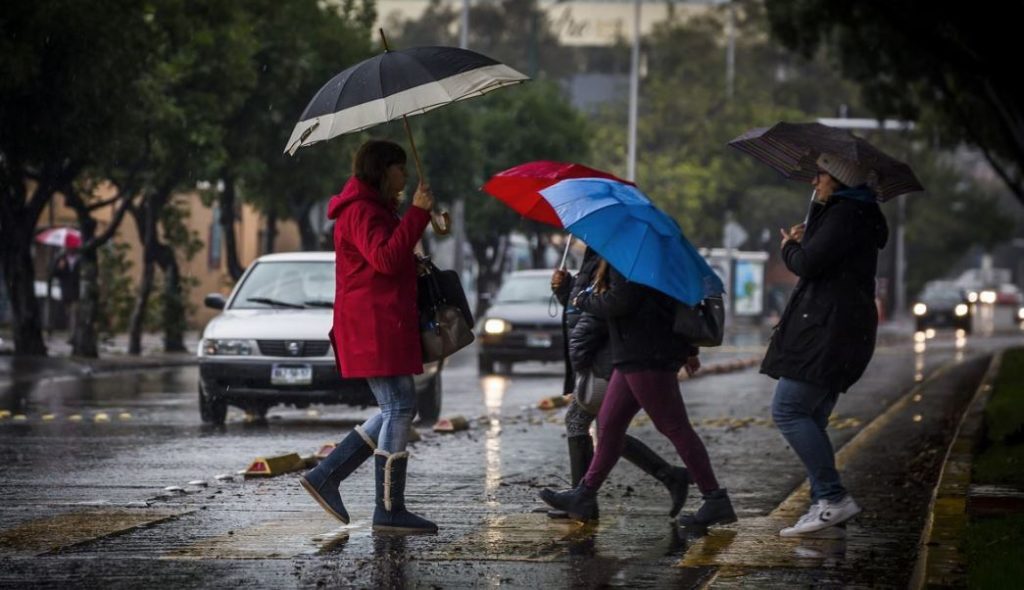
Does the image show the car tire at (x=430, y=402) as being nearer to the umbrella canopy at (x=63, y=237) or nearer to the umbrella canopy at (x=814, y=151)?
the umbrella canopy at (x=814, y=151)

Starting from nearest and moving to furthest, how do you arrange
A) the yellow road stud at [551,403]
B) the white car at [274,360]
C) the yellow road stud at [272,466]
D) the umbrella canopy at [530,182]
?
the umbrella canopy at [530,182], the yellow road stud at [272,466], the white car at [274,360], the yellow road stud at [551,403]

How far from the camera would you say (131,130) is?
28.2 meters

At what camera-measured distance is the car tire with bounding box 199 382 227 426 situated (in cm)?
1733

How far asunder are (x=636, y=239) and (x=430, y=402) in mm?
8980

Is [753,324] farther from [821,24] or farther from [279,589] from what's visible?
[279,589]

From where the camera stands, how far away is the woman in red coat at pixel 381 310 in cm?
916

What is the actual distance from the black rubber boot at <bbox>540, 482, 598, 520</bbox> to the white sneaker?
1039 mm

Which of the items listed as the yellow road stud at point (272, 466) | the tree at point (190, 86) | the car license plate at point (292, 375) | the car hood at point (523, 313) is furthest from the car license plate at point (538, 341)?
the yellow road stud at point (272, 466)

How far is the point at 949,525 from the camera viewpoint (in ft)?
31.0

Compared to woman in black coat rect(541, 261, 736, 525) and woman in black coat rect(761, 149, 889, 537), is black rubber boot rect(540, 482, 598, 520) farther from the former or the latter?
woman in black coat rect(761, 149, 889, 537)

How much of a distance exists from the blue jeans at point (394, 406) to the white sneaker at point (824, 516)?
1.87 m

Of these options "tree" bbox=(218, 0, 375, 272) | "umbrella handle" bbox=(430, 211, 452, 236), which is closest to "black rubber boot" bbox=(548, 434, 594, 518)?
"umbrella handle" bbox=(430, 211, 452, 236)

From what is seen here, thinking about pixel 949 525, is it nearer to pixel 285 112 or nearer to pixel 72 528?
pixel 72 528

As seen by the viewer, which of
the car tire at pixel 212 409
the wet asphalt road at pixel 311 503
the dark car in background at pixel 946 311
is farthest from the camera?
the dark car in background at pixel 946 311
